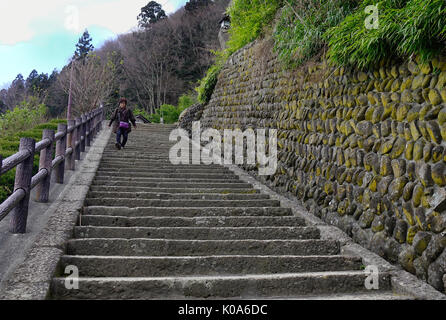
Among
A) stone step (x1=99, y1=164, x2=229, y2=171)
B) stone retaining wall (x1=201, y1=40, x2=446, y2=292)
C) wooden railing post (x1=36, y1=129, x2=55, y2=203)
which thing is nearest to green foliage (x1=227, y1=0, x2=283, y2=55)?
stone retaining wall (x1=201, y1=40, x2=446, y2=292)

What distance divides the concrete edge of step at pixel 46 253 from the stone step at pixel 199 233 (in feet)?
0.79

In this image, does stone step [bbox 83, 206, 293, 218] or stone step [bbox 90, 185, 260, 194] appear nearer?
stone step [bbox 83, 206, 293, 218]

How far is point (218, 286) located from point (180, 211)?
5.75 ft

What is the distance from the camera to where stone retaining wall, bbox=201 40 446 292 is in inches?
115

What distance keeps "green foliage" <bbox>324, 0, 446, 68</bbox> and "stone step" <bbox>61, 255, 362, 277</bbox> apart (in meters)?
1.81

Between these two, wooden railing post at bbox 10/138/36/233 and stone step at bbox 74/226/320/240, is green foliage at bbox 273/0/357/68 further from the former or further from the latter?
wooden railing post at bbox 10/138/36/233

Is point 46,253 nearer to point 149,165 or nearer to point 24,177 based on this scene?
point 24,177

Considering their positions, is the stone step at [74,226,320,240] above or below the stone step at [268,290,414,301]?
above

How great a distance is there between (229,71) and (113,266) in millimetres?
8084

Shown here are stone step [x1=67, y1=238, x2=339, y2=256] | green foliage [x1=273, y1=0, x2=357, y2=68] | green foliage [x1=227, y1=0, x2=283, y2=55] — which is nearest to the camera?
stone step [x1=67, y1=238, x2=339, y2=256]

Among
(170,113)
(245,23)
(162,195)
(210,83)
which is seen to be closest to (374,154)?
(162,195)

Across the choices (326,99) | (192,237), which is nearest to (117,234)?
(192,237)

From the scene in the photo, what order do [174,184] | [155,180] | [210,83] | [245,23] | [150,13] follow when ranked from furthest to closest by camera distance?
1. [150,13]
2. [210,83]
3. [245,23]
4. [155,180]
5. [174,184]

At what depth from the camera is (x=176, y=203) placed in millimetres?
4820
